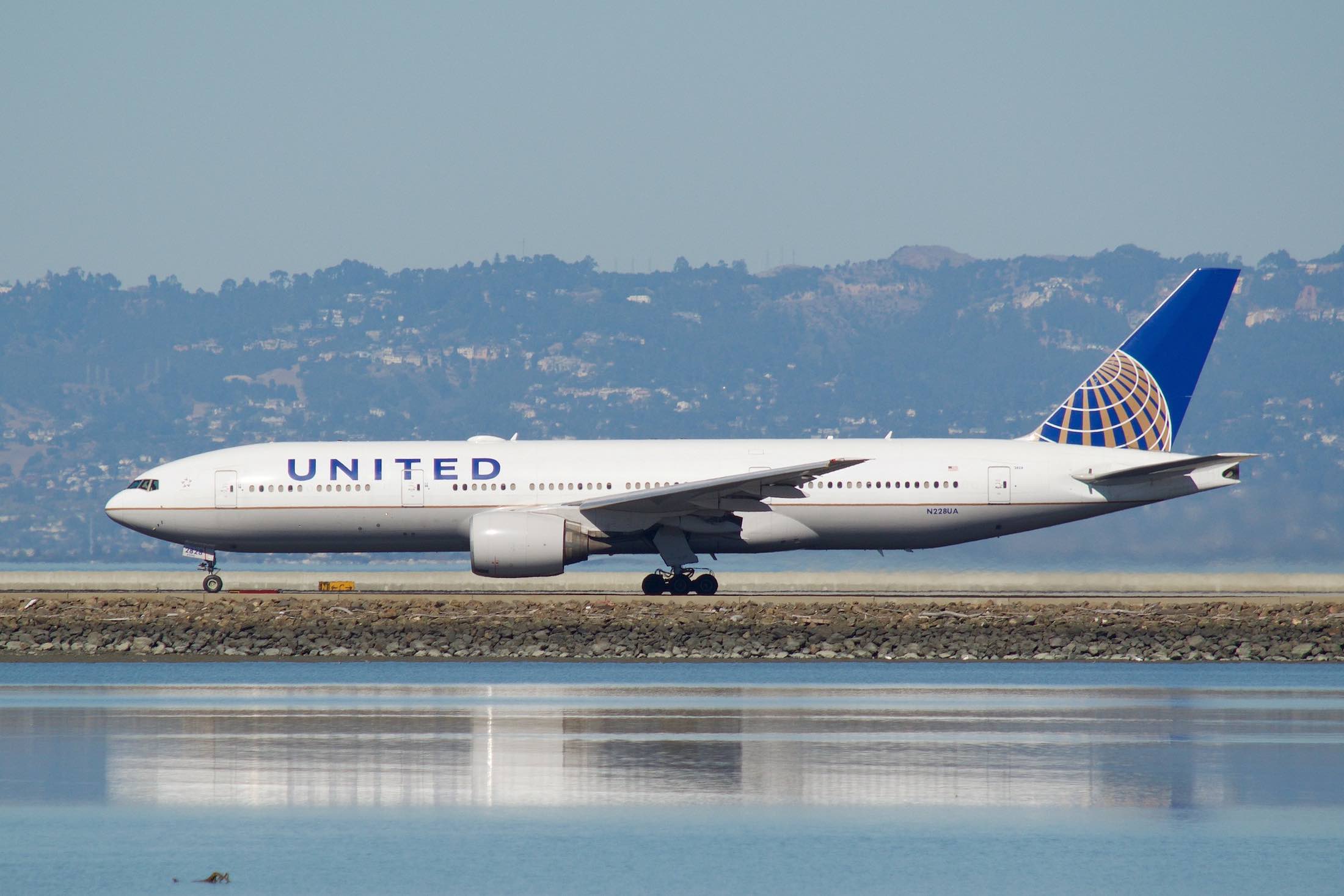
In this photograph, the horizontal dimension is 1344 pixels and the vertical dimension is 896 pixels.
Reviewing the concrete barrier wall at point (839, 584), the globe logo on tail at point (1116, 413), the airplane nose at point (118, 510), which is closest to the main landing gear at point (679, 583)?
the concrete barrier wall at point (839, 584)

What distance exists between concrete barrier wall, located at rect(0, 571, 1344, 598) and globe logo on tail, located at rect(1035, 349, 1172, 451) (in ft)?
10.5

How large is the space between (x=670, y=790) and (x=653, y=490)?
1590 cm

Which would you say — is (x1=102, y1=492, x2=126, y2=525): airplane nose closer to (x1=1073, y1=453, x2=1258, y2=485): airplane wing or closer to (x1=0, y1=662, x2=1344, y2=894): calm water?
(x1=0, y1=662, x2=1344, y2=894): calm water

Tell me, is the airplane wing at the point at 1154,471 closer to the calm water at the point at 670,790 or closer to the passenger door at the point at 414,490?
the calm water at the point at 670,790

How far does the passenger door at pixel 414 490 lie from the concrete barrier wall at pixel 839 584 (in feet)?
9.62

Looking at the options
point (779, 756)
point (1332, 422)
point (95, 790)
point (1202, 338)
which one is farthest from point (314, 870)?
point (1332, 422)

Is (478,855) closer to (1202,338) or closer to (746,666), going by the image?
(746,666)

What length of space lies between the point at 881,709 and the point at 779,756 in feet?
13.2

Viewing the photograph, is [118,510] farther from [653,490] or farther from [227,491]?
[653,490]

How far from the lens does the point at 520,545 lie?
30.3 metres

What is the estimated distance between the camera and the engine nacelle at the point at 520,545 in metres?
30.3

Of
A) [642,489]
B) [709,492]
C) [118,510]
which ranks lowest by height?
[118,510]

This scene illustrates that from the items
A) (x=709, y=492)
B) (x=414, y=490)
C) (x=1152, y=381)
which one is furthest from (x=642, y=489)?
(x=1152, y=381)

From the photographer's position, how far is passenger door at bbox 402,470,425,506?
32.4m
